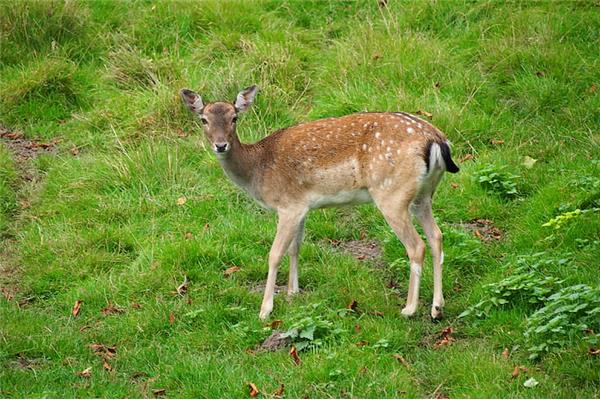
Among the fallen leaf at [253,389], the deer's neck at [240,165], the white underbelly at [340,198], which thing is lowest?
the fallen leaf at [253,389]

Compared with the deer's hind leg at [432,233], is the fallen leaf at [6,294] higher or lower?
lower

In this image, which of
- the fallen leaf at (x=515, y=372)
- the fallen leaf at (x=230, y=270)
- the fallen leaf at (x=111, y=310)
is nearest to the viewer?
the fallen leaf at (x=515, y=372)

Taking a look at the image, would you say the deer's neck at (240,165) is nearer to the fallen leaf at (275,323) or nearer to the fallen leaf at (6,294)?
the fallen leaf at (275,323)

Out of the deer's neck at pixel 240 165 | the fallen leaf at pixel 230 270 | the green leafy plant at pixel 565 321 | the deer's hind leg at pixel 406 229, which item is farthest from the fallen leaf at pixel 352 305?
the green leafy plant at pixel 565 321

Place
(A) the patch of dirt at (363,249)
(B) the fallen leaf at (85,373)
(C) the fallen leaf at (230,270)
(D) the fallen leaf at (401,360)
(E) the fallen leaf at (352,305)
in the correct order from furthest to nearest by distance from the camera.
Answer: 1. (A) the patch of dirt at (363,249)
2. (C) the fallen leaf at (230,270)
3. (E) the fallen leaf at (352,305)
4. (B) the fallen leaf at (85,373)
5. (D) the fallen leaf at (401,360)

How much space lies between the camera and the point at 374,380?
6973mm

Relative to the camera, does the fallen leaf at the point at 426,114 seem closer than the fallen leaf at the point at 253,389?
No

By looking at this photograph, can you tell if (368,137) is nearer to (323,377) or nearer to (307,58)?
(323,377)

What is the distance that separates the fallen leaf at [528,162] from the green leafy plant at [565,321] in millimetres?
2939

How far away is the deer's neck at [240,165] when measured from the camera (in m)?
8.82

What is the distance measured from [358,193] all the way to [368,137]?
0.44 metres

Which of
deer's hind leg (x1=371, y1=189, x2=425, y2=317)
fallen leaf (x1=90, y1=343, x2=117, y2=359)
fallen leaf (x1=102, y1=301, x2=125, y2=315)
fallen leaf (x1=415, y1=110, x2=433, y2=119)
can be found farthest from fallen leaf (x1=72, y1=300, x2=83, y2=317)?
fallen leaf (x1=415, y1=110, x2=433, y2=119)

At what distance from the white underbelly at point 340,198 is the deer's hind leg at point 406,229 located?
0.60 ft

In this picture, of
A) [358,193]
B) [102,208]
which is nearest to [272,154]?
[358,193]
